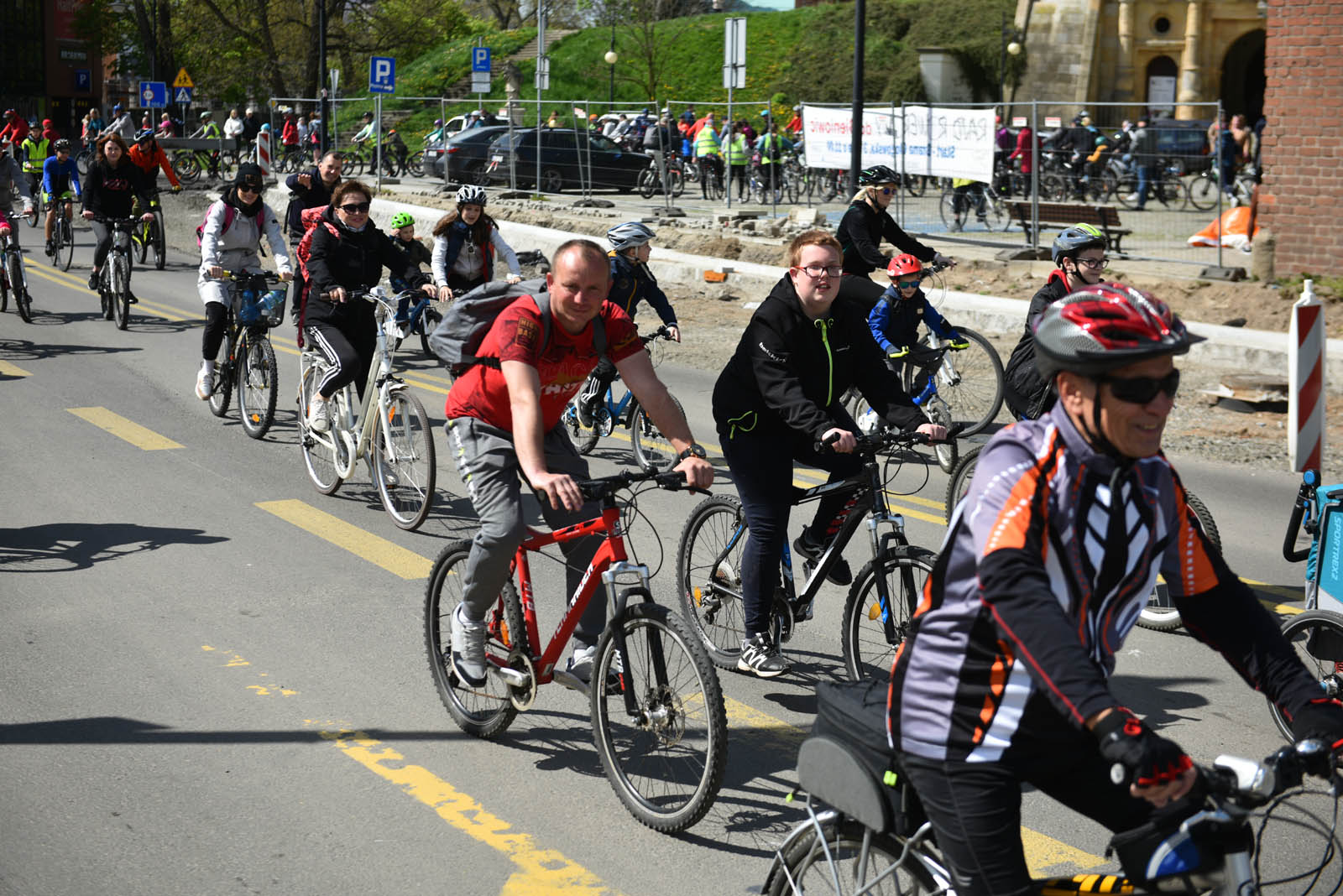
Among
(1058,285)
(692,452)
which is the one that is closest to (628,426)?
(1058,285)

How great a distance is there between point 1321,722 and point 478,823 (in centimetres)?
289

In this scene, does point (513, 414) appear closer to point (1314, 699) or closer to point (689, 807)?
point (689, 807)

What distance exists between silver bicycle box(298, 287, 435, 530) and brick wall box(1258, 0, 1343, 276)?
464 inches

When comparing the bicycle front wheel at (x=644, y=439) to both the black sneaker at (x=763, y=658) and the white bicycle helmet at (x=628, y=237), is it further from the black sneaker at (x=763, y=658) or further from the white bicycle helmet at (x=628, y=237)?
the black sneaker at (x=763, y=658)

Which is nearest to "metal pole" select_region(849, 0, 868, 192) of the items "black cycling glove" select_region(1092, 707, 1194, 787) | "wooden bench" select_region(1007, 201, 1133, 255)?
A: "wooden bench" select_region(1007, 201, 1133, 255)

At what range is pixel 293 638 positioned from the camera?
657 centimetres

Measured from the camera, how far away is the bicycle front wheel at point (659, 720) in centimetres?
432

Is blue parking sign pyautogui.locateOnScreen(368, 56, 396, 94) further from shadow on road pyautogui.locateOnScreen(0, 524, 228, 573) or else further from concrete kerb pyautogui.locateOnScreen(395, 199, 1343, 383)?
shadow on road pyautogui.locateOnScreen(0, 524, 228, 573)

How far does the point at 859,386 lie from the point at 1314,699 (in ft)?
11.5

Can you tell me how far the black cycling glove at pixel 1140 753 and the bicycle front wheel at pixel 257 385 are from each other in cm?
940

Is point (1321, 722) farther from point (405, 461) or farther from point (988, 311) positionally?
point (988, 311)

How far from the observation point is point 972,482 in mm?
2646

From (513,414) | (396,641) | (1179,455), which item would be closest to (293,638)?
(396,641)

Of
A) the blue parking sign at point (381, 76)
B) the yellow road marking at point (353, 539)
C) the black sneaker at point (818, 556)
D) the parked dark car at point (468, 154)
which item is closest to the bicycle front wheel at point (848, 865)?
the black sneaker at point (818, 556)
